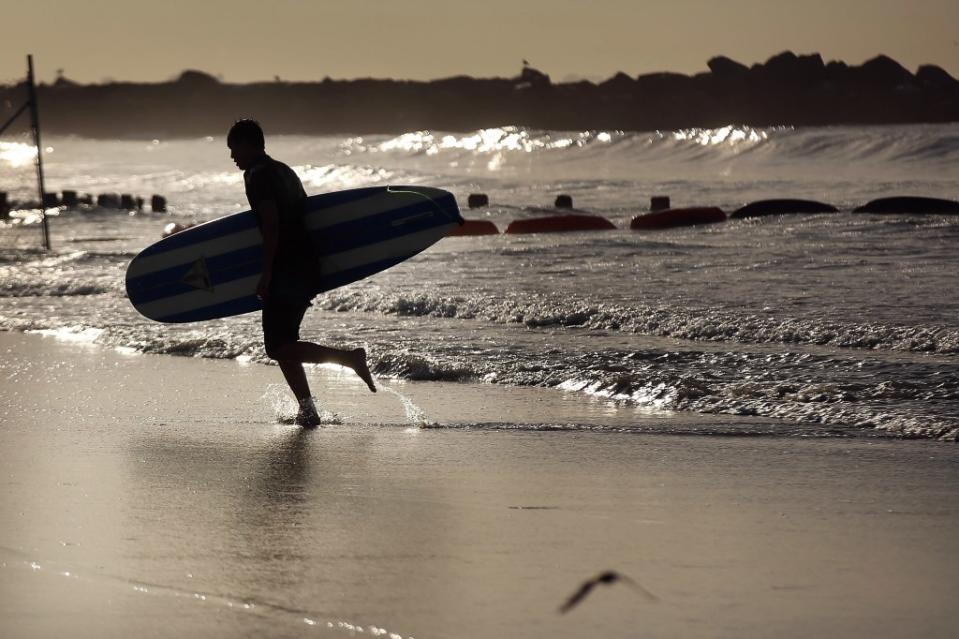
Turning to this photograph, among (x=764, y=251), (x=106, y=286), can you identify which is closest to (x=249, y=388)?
(x=106, y=286)

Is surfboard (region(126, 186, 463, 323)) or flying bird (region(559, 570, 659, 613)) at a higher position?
surfboard (region(126, 186, 463, 323))

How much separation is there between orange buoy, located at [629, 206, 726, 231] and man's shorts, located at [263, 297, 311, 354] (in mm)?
14585

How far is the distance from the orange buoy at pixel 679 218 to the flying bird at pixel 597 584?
17.0 m

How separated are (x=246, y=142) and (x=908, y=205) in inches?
579

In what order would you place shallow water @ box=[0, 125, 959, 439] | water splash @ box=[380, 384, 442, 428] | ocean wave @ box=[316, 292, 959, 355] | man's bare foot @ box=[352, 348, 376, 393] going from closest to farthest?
water splash @ box=[380, 384, 442, 428], man's bare foot @ box=[352, 348, 376, 393], shallow water @ box=[0, 125, 959, 439], ocean wave @ box=[316, 292, 959, 355]

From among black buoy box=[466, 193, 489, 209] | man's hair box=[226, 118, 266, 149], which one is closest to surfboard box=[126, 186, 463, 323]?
man's hair box=[226, 118, 266, 149]

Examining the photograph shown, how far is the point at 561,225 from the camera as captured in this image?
20.9 m

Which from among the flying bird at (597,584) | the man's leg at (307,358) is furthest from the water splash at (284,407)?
the flying bird at (597,584)

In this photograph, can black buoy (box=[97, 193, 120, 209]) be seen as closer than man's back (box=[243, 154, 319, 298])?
No

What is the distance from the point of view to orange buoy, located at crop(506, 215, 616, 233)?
2053 centimetres

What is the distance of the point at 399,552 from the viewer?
3988 mm

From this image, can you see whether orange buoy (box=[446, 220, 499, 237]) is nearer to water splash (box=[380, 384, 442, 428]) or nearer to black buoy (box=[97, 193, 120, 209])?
black buoy (box=[97, 193, 120, 209])

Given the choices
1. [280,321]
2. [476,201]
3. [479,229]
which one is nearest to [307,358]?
[280,321]

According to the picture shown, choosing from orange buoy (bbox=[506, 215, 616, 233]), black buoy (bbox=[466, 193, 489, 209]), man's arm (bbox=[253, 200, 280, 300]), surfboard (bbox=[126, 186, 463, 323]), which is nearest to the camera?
man's arm (bbox=[253, 200, 280, 300])
